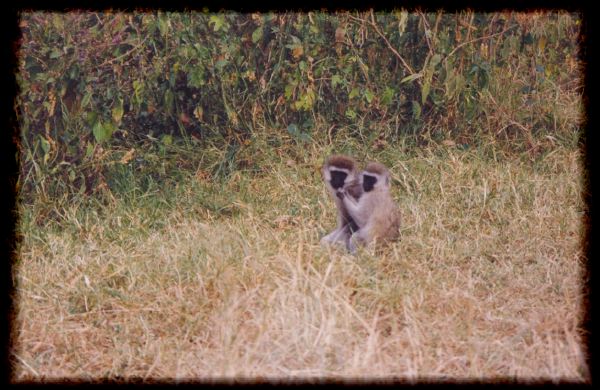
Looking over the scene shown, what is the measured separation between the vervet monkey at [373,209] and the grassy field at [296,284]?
153 millimetres

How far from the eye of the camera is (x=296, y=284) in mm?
4016

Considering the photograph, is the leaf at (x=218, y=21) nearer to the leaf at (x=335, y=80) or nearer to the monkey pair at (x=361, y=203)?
the leaf at (x=335, y=80)

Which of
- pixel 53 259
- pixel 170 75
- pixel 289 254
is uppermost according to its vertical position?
pixel 170 75

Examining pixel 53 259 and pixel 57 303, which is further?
pixel 53 259

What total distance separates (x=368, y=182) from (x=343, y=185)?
6.4 inches

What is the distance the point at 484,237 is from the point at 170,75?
2.70 meters

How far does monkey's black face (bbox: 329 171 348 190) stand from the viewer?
5023 millimetres

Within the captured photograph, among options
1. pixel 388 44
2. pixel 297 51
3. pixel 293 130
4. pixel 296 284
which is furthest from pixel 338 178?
pixel 388 44

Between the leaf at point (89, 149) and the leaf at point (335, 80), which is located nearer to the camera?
the leaf at point (89, 149)

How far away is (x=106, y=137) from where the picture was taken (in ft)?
19.0

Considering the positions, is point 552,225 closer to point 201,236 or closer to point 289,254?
point 289,254

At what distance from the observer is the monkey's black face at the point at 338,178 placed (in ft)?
16.5

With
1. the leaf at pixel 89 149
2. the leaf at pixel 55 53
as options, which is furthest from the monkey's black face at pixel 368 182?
the leaf at pixel 55 53
